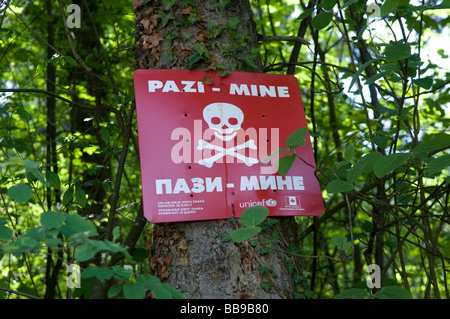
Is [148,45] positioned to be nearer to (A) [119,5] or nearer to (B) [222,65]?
(B) [222,65]

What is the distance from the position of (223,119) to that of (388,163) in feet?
1.92

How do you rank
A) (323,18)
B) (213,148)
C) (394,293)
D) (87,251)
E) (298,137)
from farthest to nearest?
(323,18) → (213,148) → (298,137) → (394,293) → (87,251)

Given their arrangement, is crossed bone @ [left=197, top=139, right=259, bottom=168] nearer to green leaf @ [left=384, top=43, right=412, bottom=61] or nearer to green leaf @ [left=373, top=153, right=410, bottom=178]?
green leaf @ [left=373, top=153, right=410, bottom=178]

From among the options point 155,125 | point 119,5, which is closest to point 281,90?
point 155,125

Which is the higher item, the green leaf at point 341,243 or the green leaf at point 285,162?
the green leaf at point 285,162

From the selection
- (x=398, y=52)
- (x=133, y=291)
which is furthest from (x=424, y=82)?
(x=133, y=291)

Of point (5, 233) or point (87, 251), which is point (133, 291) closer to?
point (87, 251)

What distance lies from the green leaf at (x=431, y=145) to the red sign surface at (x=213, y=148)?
1.28ft

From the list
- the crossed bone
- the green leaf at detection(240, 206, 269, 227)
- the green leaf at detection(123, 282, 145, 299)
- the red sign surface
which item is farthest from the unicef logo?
the green leaf at detection(123, 282, 145, 299)

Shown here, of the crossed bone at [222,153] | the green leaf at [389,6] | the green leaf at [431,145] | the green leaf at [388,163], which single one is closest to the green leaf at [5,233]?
the crossed bone at [222,153]

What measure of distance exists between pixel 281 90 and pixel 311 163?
1.07 ft

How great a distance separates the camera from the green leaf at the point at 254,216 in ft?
4.03

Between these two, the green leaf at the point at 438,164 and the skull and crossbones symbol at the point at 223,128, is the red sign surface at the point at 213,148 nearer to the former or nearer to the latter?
the skull and crossbones symbol at the point at 223,128

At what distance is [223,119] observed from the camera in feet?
5.42
